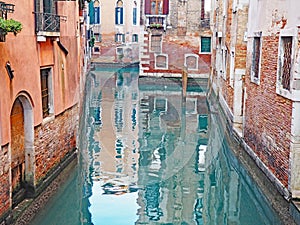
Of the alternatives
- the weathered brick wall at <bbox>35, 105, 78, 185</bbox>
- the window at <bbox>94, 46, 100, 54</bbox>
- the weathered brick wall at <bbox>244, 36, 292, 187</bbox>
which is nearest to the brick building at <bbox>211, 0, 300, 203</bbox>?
the weathered brick wall at <bbox>244, 36, 292, 187</bbox>

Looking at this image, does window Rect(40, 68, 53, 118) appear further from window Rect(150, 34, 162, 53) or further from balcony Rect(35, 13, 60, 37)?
window Rect(150, 34, 162, 53)

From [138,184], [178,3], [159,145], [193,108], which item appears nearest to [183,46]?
[178,3]

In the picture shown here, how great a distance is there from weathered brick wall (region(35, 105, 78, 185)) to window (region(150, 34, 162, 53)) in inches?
445

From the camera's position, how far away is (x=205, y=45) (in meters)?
17.7

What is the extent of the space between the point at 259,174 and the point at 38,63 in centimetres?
297

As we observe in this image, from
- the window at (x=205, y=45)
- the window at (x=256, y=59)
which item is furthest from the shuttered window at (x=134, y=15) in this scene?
the window at (x=256, y=59)

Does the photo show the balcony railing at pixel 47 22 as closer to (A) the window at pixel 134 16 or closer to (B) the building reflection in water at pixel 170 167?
(B) the building reflection in water at pixel 170 167

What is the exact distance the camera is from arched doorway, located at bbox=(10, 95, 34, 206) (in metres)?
4.79

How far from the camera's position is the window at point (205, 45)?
1769cm

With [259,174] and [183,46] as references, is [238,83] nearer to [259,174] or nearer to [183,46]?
[259,174]

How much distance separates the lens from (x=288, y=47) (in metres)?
4.96

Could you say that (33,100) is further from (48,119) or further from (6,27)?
(6,27)

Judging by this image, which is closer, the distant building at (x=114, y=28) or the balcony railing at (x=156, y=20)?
the balcony railing at (x=156, y=20)

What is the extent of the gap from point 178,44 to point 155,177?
11.9 m
